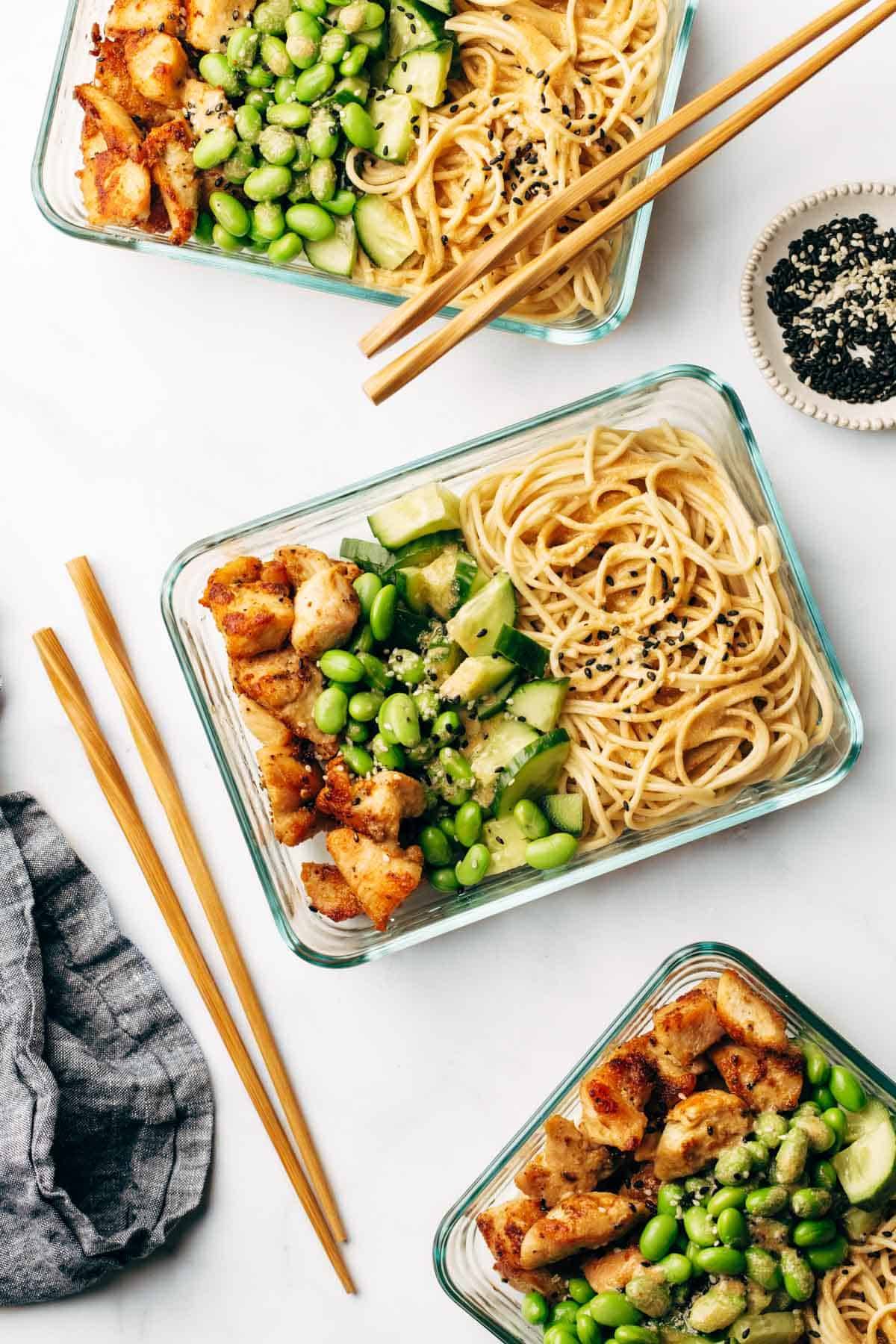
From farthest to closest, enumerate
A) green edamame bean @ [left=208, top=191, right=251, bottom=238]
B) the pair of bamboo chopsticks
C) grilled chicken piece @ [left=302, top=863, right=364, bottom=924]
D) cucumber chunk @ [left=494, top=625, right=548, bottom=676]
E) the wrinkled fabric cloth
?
the wrinkled fabric cloth
green edamame bean @ [left=208, top=191, right=251, bottom=238]
grilled chicken piece @ [left=302, top=863, right=364, bottom=924]
cucumber chunk @ [left=494, top=625, right=548, bottom=676]
the pair of bamboo chopsticks

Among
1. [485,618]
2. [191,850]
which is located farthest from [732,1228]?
[191,850]

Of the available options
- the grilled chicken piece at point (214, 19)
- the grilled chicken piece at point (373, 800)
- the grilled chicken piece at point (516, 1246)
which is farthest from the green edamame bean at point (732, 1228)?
the grilled chicken piece at point (214, 19)

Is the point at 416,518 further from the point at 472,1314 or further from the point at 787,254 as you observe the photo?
the point at 472,1314

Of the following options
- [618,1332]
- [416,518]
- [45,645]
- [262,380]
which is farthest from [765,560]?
[45,645]

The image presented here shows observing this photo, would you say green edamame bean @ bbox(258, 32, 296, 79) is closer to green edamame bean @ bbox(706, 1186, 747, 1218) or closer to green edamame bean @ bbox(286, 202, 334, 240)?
green edamame bean @ bbox(286, 202, 334, 240)

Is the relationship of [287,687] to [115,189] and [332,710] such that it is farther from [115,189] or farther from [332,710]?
[115,189]

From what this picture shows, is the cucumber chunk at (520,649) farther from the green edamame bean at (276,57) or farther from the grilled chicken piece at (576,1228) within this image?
the green edamame bean at (276,57)

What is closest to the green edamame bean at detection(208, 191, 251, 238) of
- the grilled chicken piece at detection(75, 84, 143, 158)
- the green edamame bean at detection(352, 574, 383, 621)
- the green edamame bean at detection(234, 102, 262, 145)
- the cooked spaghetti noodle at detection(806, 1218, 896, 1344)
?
the green edamame bean at detection(234, 102, 262, 145)
